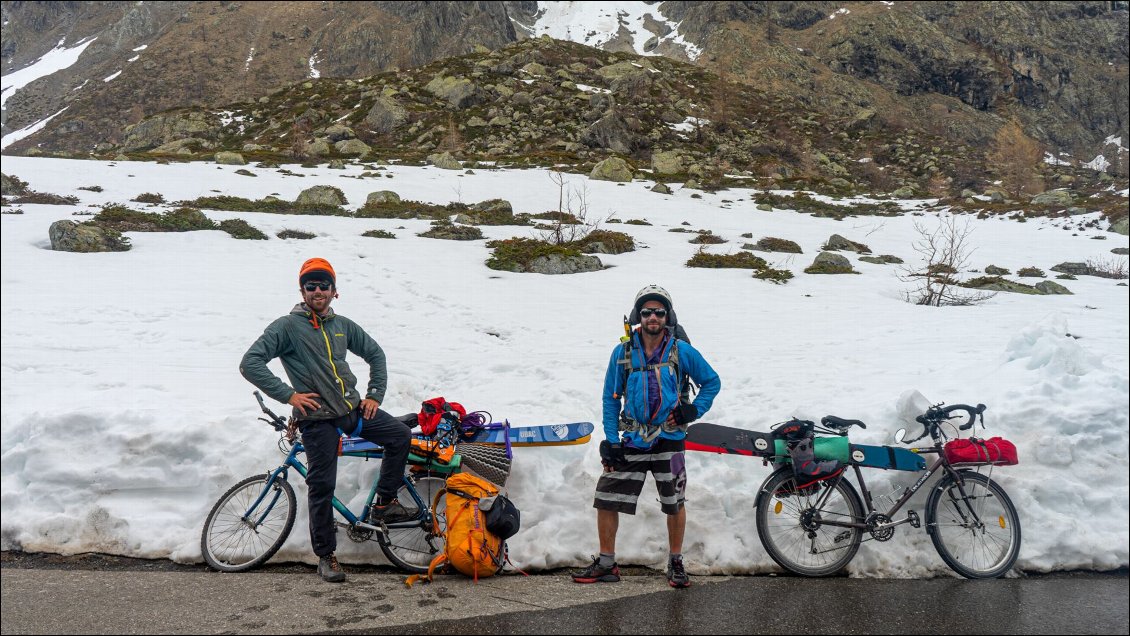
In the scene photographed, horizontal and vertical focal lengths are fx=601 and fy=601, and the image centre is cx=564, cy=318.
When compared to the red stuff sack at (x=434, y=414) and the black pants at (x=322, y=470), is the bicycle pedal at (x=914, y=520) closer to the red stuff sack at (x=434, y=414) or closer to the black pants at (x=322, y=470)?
the red stuff sack at (x=434, y=414)

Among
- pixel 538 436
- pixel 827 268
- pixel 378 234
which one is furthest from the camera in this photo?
pixel 378 234

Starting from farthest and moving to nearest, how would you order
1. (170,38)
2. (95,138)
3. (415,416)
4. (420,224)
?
(170,38)
(95,138)
(420,224)
(415,416)

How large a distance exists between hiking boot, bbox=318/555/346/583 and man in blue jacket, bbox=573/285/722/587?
1.69 m

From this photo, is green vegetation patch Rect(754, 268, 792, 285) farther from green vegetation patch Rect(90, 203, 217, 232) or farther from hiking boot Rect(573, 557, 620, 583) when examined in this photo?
green vegetation patch Rect(90, 203, 217, 232)

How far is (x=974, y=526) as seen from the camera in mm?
4457

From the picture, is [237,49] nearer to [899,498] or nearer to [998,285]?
[998,285]

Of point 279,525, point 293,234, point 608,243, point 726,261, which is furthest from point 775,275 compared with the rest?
point 279,525

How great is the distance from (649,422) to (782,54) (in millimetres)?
137252

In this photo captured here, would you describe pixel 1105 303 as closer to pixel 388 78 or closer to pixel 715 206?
pixel 715 206

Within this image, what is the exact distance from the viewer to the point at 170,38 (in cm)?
13212

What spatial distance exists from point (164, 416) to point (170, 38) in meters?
164

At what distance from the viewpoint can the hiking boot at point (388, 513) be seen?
4586mm

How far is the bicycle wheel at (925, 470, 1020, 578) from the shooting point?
14.3 ft

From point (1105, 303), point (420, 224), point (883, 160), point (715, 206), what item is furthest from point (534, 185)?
point (883, 160)
